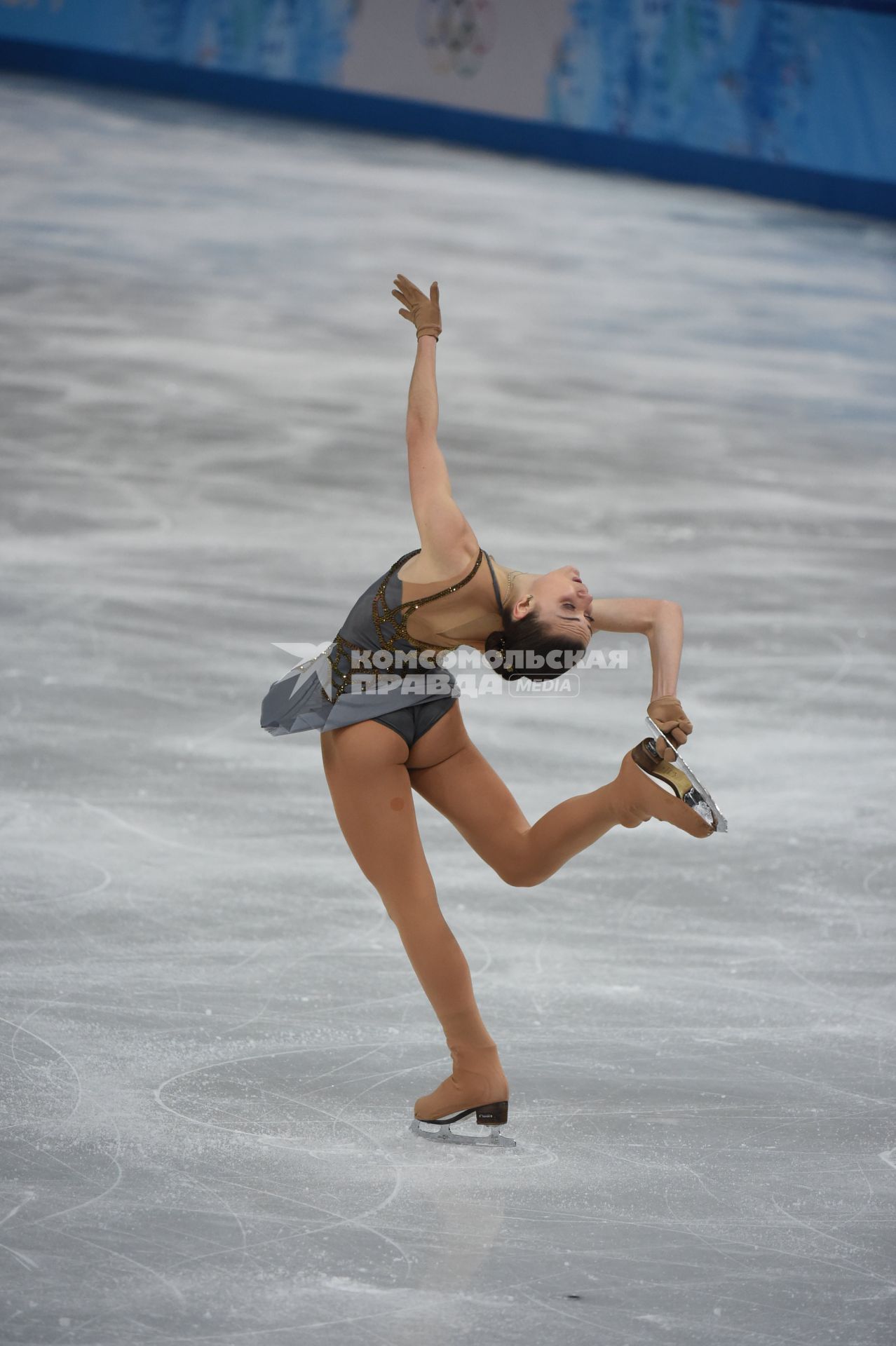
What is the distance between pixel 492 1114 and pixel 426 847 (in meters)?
1.94

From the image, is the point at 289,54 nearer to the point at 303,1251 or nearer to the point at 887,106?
the point at 887,106

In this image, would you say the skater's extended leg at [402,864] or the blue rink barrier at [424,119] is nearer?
the skater's extended leg at [402,864]

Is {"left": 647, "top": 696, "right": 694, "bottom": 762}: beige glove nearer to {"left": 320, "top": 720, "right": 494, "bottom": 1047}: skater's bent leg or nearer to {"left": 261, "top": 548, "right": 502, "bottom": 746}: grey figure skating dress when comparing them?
{"left": 261, "top": 548, "right": 502, "bottom": 746}: grey figure skating dress

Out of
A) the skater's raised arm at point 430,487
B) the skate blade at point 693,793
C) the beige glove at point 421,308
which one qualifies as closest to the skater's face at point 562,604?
the skater's raised arm at point 430,487

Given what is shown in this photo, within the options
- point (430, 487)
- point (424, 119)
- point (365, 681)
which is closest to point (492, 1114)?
point (365, 681)

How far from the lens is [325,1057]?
4.45 m

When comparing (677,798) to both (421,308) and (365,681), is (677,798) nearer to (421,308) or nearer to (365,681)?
(365,681)

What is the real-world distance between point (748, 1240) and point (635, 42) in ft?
56.1

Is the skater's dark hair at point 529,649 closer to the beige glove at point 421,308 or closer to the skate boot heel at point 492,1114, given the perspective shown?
the beige glove at point 421,308

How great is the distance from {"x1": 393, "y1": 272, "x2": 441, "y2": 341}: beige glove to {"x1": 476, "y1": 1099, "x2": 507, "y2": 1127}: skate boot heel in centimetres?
173

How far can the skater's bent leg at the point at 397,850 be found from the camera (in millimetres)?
3924

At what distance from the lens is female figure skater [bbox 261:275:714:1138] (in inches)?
150

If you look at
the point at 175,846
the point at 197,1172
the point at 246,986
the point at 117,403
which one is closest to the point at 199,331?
the point at 117,403

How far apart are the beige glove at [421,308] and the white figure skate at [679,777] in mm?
1014
